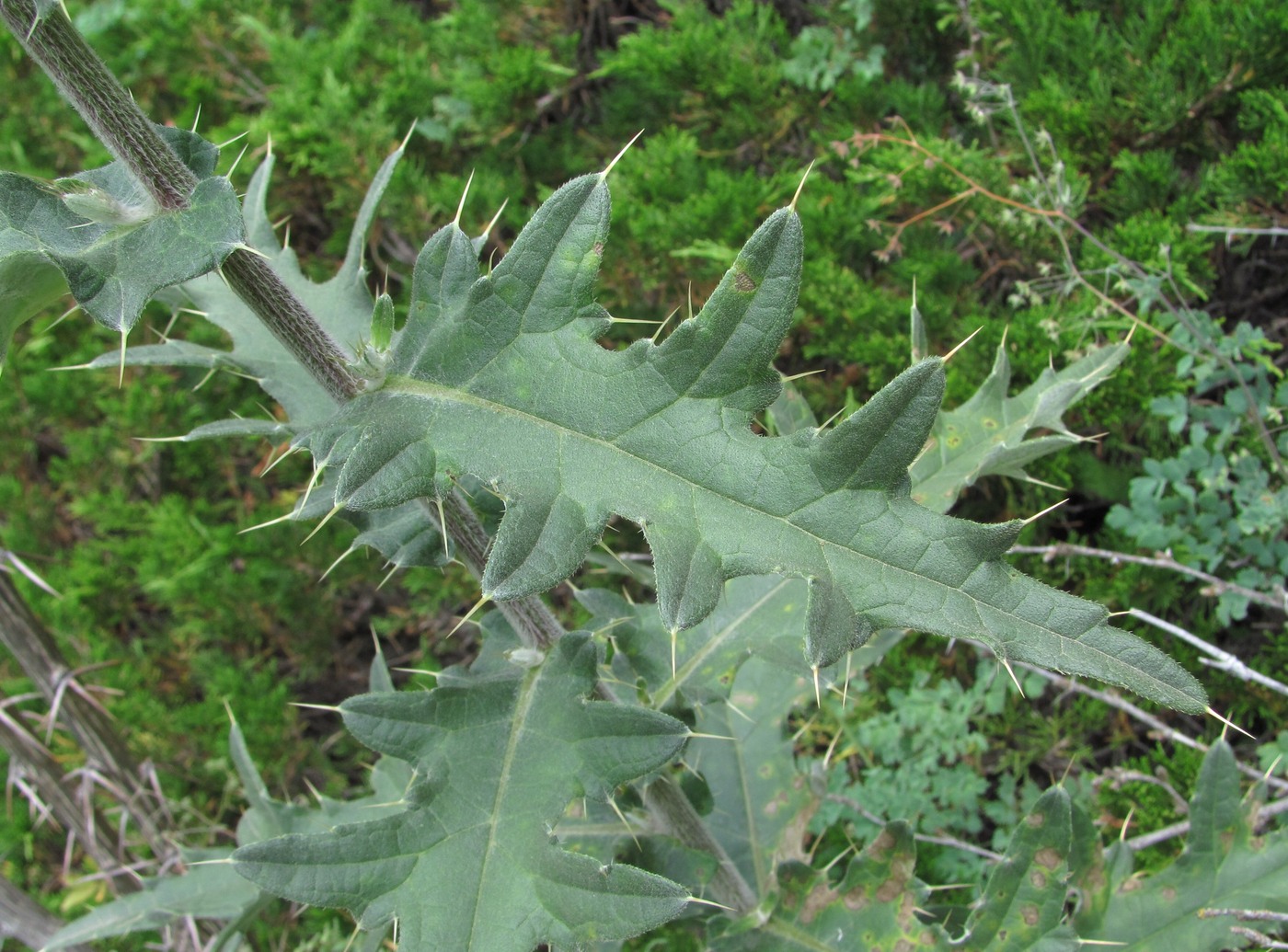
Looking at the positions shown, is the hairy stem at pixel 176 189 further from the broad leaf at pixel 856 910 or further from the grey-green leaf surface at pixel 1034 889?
the grey-green leaf surface at pixel 1034 889

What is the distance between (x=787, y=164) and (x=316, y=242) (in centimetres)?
191

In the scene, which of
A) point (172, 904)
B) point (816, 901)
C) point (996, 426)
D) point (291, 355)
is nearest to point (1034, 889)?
point (816, 901)

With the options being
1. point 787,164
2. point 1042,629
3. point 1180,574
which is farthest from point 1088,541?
point 1042,629

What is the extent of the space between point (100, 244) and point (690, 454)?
A: 2.41ft

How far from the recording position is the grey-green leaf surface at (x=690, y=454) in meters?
1.08

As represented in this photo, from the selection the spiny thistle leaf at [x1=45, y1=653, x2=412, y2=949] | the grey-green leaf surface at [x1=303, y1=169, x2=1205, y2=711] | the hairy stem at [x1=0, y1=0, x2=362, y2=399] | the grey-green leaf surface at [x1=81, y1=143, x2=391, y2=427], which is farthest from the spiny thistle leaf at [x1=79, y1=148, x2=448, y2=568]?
the spiny thistle leaf at [x1=45, y1=653, x2=412, y2=949]

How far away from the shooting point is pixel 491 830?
1374 millimetres

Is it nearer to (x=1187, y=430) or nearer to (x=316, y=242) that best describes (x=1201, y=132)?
(x=1187, y=430)

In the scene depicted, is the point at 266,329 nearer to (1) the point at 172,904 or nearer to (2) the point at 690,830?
(2) the point at 690,830

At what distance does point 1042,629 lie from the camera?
3.48ft

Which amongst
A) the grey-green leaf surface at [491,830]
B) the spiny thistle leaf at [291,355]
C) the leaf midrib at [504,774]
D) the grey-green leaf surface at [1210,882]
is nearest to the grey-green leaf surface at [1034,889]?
the grey-green leaf surface at [1210,882]

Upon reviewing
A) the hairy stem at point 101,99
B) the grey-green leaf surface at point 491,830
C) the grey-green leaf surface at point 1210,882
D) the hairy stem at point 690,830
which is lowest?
the grey-green leaf surface at point 1210,882

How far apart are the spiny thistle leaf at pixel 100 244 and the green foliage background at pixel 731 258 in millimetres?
1644

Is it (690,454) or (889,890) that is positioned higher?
(690,454)
